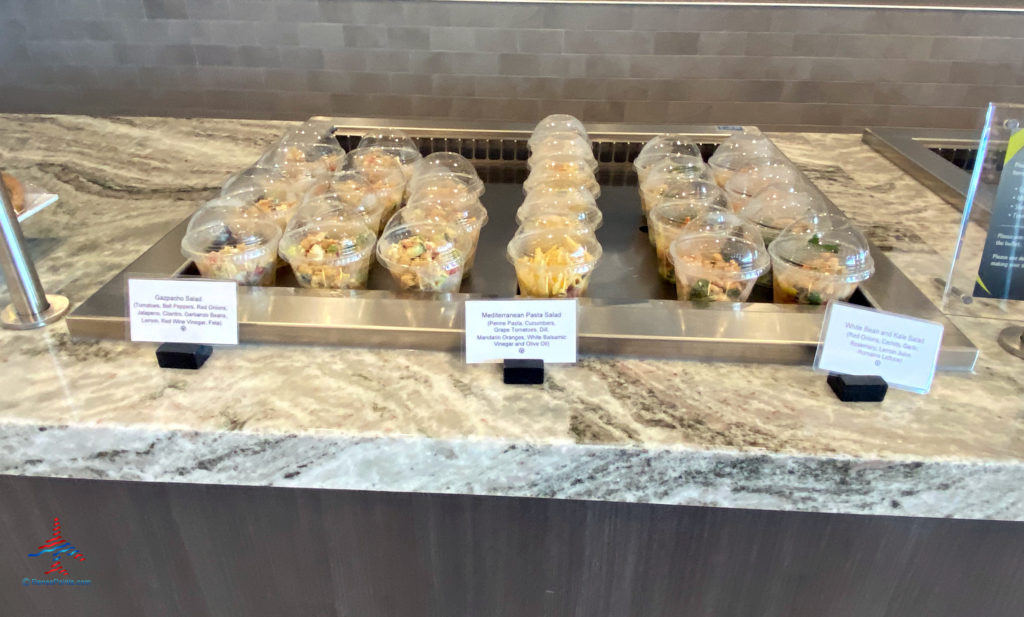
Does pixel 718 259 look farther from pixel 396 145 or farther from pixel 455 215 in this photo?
pixel 396 145

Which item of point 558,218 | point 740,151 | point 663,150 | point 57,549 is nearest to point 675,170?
point 663,150

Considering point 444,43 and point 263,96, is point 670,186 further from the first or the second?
point 263,96

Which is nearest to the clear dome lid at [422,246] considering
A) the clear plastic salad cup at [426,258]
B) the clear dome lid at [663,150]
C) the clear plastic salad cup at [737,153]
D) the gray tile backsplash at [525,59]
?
the clear plastic salad cup at [426,258]

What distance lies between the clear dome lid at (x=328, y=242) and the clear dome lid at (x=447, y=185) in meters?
0.23

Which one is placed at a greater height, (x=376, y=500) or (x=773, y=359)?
(x=773, y=359)

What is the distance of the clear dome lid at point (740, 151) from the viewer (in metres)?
1.53

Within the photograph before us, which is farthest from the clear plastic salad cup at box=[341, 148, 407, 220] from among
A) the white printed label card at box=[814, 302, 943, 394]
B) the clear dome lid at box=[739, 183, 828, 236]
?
the white printed label card at box=[814, 302, 943, 394]

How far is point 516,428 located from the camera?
85 centimetres

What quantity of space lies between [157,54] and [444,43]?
4.53 feet

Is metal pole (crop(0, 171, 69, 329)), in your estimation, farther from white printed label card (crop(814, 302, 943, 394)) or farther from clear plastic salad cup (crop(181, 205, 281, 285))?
white printed label card (crop(814, 302, 943, 394))

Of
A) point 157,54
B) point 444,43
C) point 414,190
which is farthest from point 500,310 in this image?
point 157,54

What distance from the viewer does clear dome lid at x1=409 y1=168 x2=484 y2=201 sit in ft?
4.45

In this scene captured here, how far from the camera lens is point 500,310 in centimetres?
91

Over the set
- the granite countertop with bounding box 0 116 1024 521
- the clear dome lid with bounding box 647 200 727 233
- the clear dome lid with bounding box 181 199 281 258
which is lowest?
the granite countertop with bounding box 0 116 1024 521
